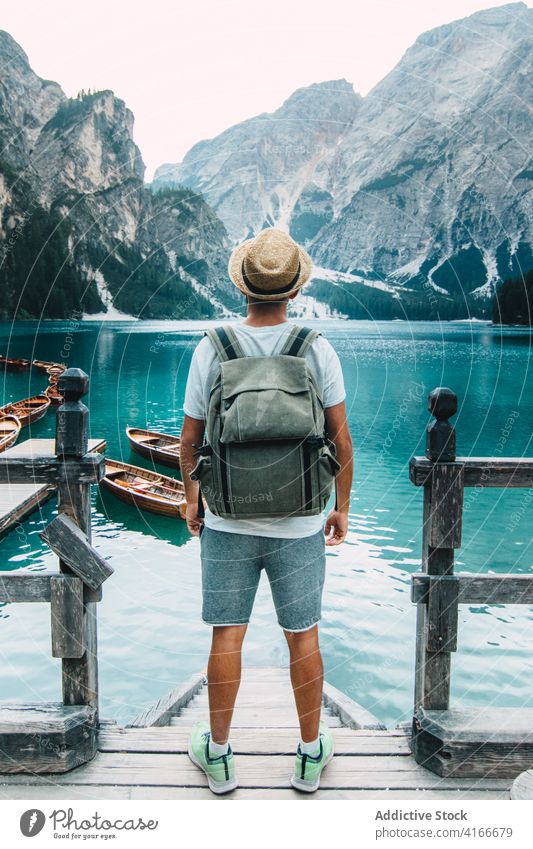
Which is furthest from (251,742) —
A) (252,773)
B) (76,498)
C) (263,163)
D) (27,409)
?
(27,409)

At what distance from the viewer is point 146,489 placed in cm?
1778

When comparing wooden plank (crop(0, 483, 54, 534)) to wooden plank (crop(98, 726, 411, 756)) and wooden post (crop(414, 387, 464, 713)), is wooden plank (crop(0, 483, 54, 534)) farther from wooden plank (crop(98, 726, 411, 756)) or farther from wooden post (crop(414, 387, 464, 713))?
wooden post (crop(414, 387, 464, 713))

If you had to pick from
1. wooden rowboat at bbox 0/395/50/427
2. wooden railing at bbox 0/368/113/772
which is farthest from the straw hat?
wooden rowboat at bbox 0/395/50/427

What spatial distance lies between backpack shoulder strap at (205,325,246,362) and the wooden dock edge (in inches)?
102

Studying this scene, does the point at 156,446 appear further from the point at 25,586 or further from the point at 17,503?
the point at 25,586

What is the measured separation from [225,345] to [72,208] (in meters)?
88.0

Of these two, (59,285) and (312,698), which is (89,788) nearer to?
(312,698)

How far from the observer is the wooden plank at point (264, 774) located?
A: 9.60 feet

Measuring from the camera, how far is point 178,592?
511 inches

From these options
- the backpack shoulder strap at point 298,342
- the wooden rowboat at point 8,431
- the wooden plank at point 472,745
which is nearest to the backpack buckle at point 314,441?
Answer: the backpack shoulder strap at point 298,342

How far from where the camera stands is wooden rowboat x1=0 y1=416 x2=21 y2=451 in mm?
19938

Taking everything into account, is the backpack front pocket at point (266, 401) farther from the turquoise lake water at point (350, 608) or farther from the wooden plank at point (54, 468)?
the turquoise lake water at point (350, 608)
